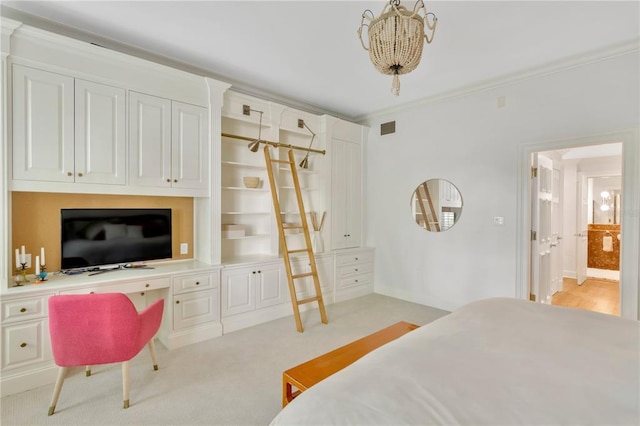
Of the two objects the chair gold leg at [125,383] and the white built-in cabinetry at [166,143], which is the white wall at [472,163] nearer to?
the white built-in cabinetry at [166,143]

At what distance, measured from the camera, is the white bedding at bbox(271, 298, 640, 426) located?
971mm

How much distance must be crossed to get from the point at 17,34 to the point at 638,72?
500 cm

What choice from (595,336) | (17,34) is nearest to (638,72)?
(595,336)

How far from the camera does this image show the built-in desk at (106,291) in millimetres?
2191

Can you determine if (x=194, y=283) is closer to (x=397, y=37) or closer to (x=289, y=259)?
(x=289, y=259)

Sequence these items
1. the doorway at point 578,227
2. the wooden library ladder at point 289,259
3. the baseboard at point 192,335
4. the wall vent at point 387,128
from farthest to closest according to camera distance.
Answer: the wall vent at point 387,128 → the doorway at point 578,227 → the wooden library ladder at point 289,259 → the baseboard at point 192,335

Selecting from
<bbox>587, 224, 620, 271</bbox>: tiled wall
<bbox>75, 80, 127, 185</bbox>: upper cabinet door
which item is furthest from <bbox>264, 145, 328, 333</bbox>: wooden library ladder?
<bbox>587, 224, 620, 271</bbox>: tiled wall

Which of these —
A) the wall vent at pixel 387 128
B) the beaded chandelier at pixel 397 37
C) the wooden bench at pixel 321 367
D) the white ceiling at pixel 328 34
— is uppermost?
the white ceiling at pixel 328 34

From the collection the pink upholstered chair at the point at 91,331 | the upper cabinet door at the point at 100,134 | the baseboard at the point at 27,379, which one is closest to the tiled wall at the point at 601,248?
the pink upholstered chair at the point at 91,331

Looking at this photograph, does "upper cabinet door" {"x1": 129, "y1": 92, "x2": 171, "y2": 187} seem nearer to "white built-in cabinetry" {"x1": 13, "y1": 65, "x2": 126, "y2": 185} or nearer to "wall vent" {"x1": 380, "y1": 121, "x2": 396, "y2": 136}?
"white built-in cabinetry" {"x1": 13, "y1": 65, "x2": 126, "y2": 185}

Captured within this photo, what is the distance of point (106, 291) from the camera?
2.51 meters

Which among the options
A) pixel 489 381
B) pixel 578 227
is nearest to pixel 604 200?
pixel 578 227

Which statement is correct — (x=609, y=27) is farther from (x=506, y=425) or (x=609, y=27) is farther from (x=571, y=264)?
(x=571, y=264)

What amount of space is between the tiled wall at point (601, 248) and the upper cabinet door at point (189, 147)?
7.14 metres
